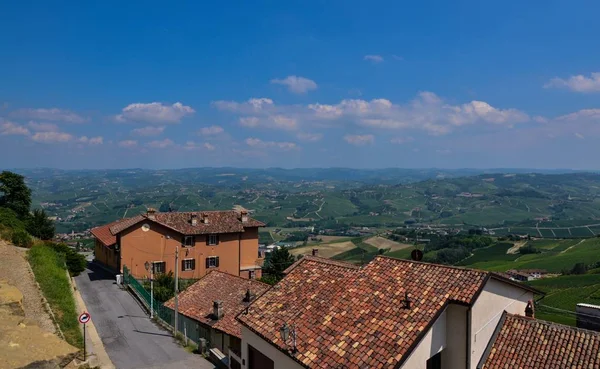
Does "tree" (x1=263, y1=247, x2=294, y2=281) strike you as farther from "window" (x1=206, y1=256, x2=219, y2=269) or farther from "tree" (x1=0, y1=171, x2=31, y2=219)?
"tree" (x1=0, y1=171, x2=31, y2=219)

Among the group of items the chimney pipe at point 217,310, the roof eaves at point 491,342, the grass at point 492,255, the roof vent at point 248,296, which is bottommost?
the grass at point 492,255

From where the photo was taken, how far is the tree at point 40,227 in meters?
51.0

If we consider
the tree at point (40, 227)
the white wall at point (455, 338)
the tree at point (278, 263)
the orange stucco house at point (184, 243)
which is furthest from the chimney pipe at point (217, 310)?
the tree at point (40, 227)

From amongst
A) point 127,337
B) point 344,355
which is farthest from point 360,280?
point 127,337

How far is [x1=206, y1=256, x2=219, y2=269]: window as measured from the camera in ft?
164

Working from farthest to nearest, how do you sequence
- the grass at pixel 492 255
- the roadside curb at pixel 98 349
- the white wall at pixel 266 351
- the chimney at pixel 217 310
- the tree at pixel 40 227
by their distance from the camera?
the grass at pixel 492 255
the tree at pixel 40 227
the chimney at pixel 217 310
the roadside curb at pixel 98 349
the white wall at pixel 266 351

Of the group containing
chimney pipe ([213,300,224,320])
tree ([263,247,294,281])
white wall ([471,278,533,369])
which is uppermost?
white wall ([471,278,533,369])

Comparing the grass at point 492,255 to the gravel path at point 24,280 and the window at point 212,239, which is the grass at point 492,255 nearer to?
the window at point 212,239

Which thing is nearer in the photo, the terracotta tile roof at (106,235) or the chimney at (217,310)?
the chimney at (217,310)

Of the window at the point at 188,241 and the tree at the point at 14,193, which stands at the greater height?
the tree at the point at 14,193

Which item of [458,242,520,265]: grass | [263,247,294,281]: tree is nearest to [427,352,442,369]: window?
[263,247,294,281]: tree

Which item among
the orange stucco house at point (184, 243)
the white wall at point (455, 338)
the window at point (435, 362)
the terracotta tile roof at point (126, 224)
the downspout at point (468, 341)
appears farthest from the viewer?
the orange stucco house at point (184, 243)

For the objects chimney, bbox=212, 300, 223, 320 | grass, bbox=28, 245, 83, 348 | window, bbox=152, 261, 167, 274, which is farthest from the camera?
window, bbox=152, 261, 167, 274

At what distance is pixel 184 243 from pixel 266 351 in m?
34.9
